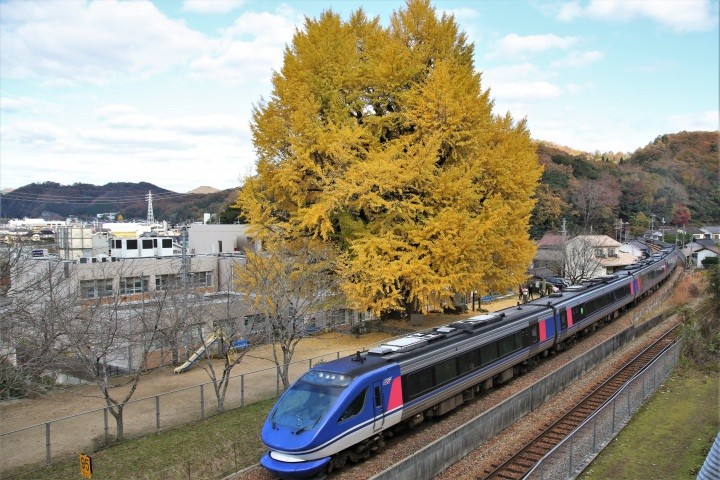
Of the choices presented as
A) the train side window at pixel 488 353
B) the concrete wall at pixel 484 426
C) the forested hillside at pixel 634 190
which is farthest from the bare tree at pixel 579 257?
the train side window at pixel 488 353

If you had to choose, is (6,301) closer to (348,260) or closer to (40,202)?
→ (348,260)

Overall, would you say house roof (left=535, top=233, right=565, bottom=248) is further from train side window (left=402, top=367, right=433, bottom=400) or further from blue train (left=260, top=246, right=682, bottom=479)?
train side window (left=402, top=367, right=433, bottom=400)

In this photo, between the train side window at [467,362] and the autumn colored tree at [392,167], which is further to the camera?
the autumn colored tree at [392,167]

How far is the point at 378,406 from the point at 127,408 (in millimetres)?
9991

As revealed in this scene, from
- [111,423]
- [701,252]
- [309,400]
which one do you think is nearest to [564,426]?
[309,400]

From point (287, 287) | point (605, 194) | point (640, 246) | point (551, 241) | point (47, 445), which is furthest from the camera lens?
point (605, 194)

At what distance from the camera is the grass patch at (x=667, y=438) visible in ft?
43.8

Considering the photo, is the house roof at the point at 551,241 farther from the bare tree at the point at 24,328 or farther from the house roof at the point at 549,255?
the bare tree at the point at 24,328

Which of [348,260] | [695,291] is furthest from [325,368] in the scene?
[695,291]

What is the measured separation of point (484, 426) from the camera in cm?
1516

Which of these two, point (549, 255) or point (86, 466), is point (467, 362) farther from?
point (549, 255)

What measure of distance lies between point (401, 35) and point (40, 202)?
12788 cm

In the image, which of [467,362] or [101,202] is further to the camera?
[101,202]

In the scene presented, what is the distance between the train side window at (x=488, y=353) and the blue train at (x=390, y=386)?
0.03m
